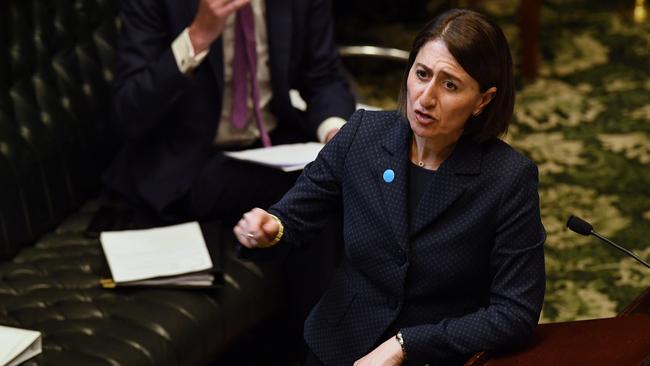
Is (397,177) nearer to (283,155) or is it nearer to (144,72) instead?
(283,155)

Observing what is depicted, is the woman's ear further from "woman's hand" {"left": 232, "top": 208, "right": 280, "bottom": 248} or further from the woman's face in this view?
"woman's hand" {"left": 232, "top": 208, "right": 280, "bottom": 248}

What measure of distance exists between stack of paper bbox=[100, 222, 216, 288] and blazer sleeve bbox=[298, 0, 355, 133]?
1.63ft

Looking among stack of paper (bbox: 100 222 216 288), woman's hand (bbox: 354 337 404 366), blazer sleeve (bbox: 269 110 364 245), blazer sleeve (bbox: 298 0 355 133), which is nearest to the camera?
woman's hand (bbox: 354 337 404 366)

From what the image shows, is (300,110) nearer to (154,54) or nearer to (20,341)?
(154,54)

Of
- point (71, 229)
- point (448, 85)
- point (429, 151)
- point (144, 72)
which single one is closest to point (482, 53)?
point (448, 85)

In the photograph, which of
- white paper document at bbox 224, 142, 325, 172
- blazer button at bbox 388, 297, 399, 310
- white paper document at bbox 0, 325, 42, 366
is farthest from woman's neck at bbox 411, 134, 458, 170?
white paper document at bbox 0, 325, 42, 366

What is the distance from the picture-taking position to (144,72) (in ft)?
9.09

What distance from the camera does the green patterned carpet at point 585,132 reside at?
10.9 feet

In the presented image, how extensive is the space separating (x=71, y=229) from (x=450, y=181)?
1.33 metres

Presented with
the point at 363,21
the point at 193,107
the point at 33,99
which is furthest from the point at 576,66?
the point at 33,99

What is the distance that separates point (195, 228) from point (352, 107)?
0.59m

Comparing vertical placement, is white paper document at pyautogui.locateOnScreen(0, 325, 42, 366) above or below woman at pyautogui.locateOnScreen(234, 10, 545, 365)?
below

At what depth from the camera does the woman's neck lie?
188 centimetres

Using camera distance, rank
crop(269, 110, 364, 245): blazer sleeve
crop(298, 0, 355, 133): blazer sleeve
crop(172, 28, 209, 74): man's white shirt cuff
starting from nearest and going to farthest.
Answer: crop(269, 110, 364, 245): blazer sleeve, crop(172, 28, 209, 74): man's white shirt cuff, crop(298, 0, 355, 133): blazer sleeve
